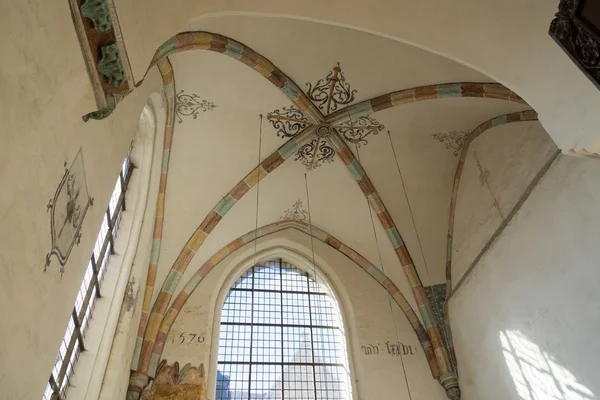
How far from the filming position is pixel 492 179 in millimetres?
9367

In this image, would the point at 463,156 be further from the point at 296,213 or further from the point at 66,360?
the point at 66,360

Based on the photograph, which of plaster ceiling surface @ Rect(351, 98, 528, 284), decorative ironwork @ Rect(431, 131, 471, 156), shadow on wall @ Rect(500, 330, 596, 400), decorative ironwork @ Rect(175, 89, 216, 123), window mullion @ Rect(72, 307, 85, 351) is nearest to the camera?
window mullion @ Rect(72, 307, 85, 351)

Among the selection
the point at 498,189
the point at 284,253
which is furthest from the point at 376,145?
the point at 284,253

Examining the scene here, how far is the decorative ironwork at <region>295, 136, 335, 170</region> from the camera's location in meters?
10.1

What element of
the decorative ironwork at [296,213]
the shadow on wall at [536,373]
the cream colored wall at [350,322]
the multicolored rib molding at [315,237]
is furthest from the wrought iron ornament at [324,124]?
the shadow on wall at [536,373]

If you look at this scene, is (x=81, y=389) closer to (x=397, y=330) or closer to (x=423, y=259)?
(x=397, y=330)

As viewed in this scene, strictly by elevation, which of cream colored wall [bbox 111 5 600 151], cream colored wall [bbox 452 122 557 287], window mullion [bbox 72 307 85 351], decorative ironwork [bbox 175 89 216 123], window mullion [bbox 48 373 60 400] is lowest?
window mullion [bbox 48 373 60 400]

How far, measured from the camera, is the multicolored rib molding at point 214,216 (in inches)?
370

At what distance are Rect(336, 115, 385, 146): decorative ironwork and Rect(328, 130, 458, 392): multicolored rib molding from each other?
0.50 feet

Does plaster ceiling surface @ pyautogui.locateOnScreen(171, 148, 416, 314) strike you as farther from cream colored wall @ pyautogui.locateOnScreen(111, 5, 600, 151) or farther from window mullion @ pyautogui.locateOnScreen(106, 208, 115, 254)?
cream colored wall @ pyautogui.locateOnScreen(111, 5, 600, 151)

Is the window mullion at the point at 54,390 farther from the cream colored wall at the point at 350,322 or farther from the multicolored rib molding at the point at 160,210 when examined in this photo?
the cream colored wall at the point at 350,322

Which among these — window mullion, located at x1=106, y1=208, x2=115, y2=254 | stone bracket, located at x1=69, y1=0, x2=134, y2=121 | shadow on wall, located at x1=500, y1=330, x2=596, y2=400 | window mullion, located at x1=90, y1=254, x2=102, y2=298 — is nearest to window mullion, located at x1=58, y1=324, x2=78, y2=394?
window mullion, located at x1=90, y1=254, x2=102, y2=298

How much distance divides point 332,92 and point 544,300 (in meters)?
5.13

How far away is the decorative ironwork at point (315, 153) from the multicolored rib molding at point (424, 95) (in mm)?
605
